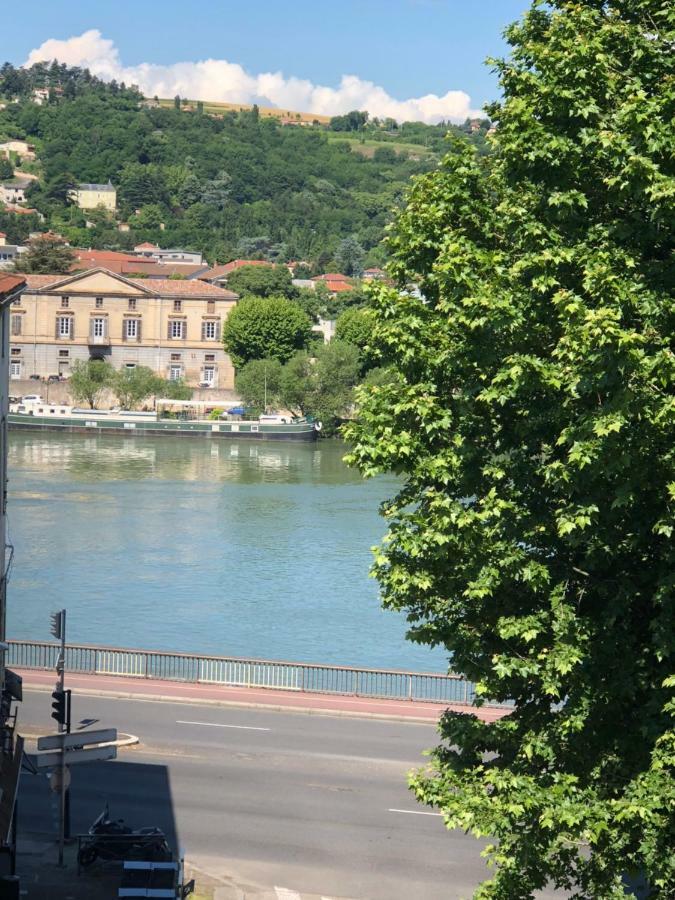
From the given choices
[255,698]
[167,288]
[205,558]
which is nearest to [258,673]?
[255,698]

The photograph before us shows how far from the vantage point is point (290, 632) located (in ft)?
110

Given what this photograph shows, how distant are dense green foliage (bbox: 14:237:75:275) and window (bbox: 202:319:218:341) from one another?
57.4 ft

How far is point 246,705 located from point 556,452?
12036mm

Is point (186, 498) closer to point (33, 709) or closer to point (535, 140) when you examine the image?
point (33, 709)

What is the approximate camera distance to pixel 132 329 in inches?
3723

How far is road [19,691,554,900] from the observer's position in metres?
15.5

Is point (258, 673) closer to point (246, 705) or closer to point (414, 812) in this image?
point (246, 705)

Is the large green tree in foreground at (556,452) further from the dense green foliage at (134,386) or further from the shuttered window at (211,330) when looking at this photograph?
the shuttered window at (211,330)

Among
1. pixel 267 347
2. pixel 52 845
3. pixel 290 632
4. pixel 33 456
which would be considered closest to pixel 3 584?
pixel 52 845

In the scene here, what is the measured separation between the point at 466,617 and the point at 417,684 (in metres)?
11.8

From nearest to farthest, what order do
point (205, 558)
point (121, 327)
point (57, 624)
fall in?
point (57, 624)
point (205, 558)
point (121, 327)

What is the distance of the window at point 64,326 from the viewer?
9381 cm

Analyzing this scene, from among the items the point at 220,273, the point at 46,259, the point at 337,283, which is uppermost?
the point at 337,283

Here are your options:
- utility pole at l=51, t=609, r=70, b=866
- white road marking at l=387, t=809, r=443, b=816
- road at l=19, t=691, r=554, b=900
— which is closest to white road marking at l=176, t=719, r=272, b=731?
road at l=19, t=691, r=554, b=900
